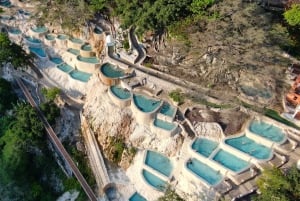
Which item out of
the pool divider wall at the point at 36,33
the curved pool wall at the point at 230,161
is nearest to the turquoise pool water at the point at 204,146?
the curved pool wall at the point at 230,161

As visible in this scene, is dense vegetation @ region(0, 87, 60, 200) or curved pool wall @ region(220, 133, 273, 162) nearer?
curved pool wall @ region(220, 133, 273, 162)

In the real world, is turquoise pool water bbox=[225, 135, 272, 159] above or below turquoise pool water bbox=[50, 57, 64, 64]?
below

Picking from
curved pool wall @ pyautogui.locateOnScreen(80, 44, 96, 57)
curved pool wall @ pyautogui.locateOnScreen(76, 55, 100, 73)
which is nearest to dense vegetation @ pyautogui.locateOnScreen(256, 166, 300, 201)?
Result: curved pool wall @ pyautogui.locateOnScreen(76, 55, 100, 73)

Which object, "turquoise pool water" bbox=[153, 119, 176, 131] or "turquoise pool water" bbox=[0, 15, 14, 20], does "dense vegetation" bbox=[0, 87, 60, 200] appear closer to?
"turquoise pool water" bbox=[153, 119, 176, 131]

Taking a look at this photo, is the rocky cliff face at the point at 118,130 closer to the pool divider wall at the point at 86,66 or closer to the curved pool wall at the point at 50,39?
the pool divider wall at the point at 86,66

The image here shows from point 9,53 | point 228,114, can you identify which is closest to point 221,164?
point 228,114

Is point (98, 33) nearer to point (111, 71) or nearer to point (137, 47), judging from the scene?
point (137, 47)
